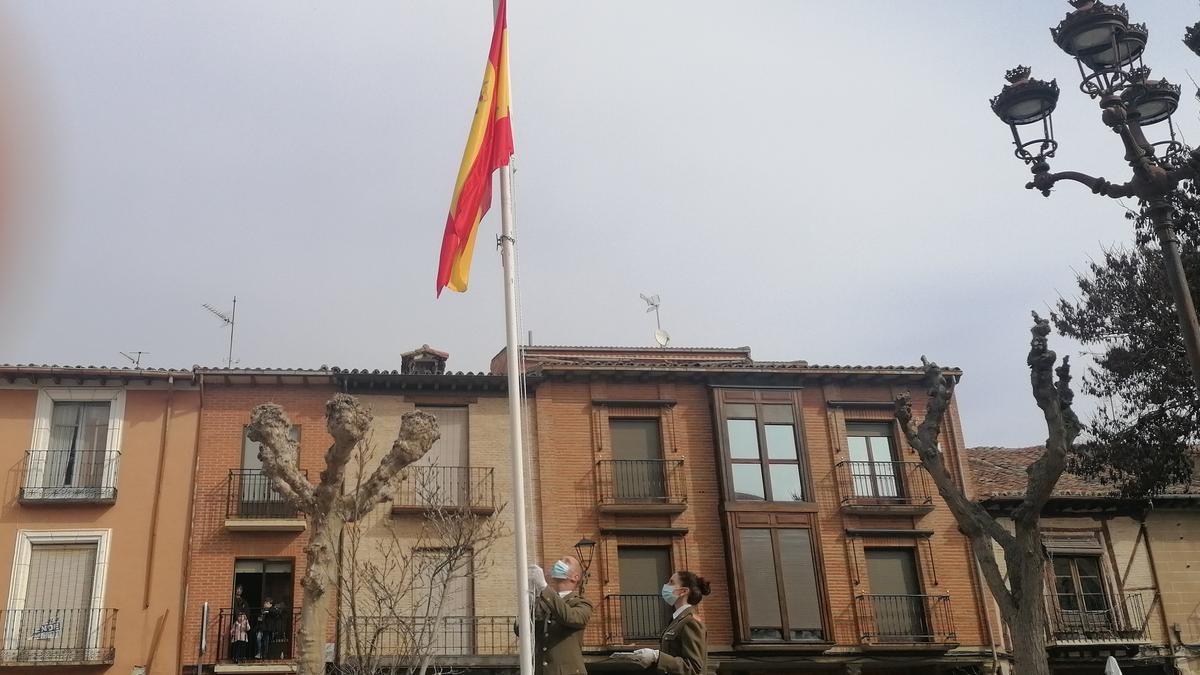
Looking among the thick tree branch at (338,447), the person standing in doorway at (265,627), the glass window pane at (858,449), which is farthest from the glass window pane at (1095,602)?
the thick tree branch at (338,447)

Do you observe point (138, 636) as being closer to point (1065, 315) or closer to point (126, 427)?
point (126, 427)

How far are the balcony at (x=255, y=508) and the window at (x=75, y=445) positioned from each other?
8.26 feet

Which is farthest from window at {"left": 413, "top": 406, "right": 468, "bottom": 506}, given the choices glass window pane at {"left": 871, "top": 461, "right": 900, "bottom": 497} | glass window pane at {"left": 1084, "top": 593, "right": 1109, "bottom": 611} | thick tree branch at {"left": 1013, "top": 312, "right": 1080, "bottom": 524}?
glass window pane at {"left": 1084, "top": 593, "right": 1109, "bottom": 611}

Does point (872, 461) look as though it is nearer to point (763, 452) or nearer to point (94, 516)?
point (763, 452)

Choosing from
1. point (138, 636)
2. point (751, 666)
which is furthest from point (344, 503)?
point (751, 666)

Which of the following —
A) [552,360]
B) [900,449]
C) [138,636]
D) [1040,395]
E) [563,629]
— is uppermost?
[552,360]

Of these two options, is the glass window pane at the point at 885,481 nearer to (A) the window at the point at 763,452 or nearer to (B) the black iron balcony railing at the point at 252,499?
(A) the window at the point at 763,452

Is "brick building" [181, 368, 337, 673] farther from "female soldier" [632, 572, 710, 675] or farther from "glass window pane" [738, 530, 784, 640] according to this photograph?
"female soldier" [632, 572, 710, 675]

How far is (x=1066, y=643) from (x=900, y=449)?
5855 mm

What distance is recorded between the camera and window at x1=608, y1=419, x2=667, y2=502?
27.9 m

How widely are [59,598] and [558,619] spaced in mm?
19592

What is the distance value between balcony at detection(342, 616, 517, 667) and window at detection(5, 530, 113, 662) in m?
5.20

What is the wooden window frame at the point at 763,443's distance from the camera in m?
28.3

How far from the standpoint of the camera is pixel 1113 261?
71.7 ft
